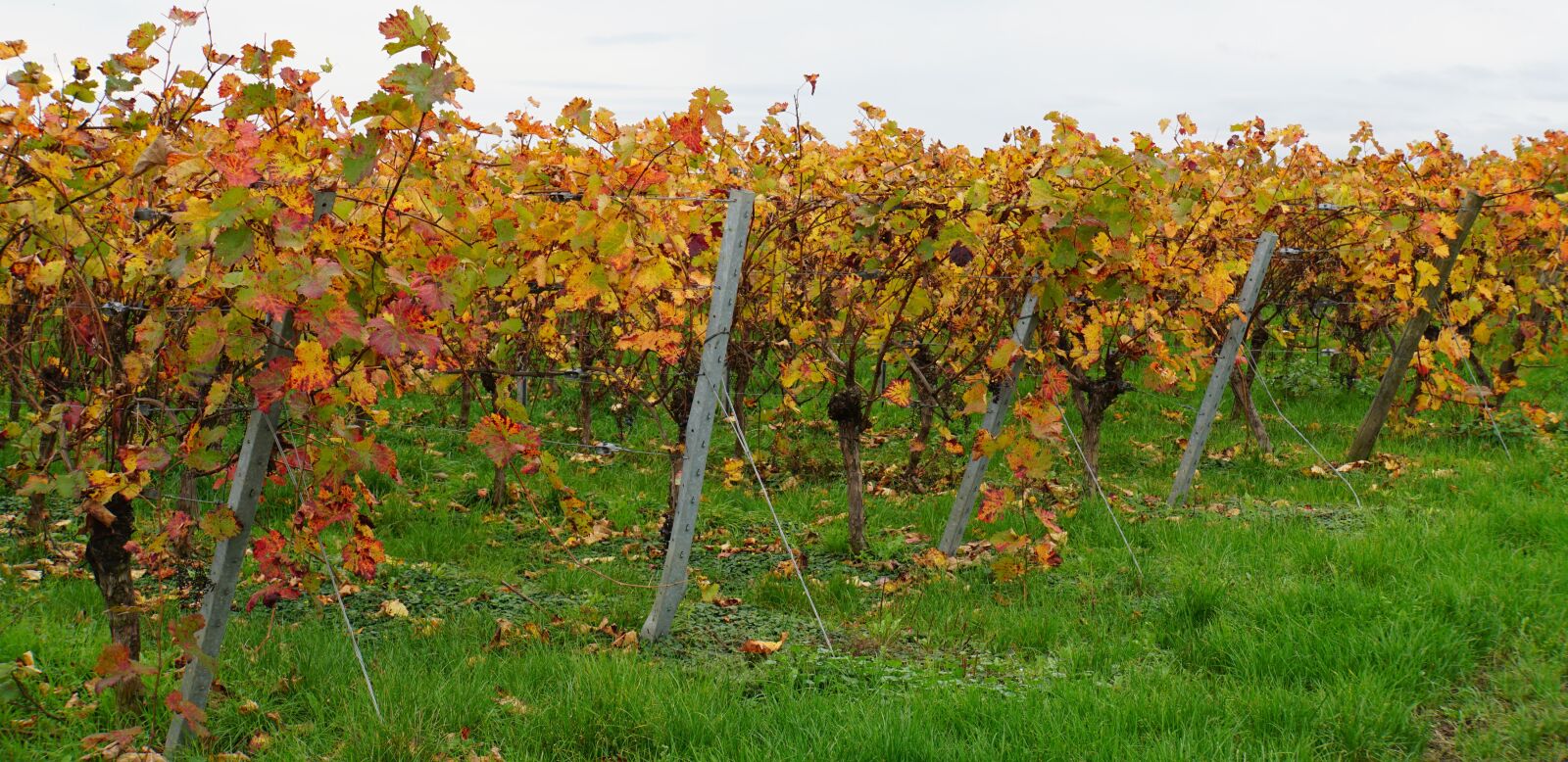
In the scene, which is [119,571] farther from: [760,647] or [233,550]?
[760,647]

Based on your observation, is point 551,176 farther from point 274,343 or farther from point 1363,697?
point 1363,697

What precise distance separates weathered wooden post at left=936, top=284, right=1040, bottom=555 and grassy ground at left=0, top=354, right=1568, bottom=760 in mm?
260

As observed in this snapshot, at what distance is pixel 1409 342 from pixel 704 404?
206 inches

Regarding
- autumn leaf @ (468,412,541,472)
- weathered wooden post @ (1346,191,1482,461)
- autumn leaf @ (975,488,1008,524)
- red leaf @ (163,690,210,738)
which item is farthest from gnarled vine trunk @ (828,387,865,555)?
weathered wooden post @ (1346,191,1482,461)

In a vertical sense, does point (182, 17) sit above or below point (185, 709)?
above

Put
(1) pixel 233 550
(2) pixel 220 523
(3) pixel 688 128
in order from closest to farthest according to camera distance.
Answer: (2) pixel 220 523
(1) pixel 233 550
(3) pixel 688 128

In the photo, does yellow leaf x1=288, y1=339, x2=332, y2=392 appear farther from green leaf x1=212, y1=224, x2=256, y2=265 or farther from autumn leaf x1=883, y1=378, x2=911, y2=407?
autumn leaf x1=883, y1=378, x2=911, y2=407

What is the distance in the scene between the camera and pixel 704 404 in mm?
4023

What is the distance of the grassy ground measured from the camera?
126 inches

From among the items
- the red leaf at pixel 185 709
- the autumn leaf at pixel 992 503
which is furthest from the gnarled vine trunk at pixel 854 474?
the red leaf at pixel 185 709

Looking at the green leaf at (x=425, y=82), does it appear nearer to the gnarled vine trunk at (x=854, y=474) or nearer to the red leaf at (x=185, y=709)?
the red leaf at (x=185, y=709)

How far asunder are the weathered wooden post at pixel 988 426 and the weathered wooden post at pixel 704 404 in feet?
4.99

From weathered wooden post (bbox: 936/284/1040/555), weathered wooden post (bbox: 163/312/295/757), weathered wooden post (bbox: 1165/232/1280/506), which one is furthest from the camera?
weathered wooden post (bbox: 1165/232/1280/506)

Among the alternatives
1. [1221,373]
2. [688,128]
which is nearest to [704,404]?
[688,128]
